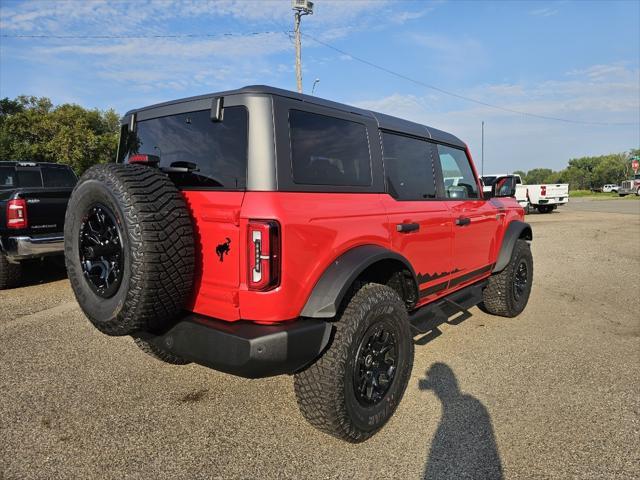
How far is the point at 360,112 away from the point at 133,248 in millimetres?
1732

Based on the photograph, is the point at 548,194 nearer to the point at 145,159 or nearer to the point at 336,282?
the point at 336,282

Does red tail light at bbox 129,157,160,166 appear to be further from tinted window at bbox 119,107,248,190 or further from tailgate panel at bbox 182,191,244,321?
tailgate panel at bbox 182,191,244,321

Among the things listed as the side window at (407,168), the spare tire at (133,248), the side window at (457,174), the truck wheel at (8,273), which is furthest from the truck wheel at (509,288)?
the truck wheel at (8,273)

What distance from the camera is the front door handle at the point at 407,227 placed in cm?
296

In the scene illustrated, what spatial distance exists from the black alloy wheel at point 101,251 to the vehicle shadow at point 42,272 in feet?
15.6

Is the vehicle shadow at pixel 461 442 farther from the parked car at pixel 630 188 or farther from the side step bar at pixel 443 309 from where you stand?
the parked car at pixel 630 188

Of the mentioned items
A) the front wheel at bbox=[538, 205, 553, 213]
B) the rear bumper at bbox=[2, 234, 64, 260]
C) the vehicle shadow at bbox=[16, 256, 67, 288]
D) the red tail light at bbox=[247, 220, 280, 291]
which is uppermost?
the red tail light at bbox=[247, 220, 280, 291]

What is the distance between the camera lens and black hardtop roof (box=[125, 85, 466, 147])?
2.32 meters

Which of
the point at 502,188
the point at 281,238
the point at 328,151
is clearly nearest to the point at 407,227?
the point at 328,151

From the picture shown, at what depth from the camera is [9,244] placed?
5836 millimetres

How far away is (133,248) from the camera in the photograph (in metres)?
2.09

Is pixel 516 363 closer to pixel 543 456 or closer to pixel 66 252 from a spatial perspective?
pixel 543 456

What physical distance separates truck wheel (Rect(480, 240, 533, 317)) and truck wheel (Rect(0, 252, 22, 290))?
6.28m

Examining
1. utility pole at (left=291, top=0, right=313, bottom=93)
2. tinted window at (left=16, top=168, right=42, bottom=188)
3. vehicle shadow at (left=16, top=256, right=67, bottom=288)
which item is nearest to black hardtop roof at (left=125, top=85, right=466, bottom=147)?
vehicle shadow at (left=16, top=256, right=67, bottom=288)
